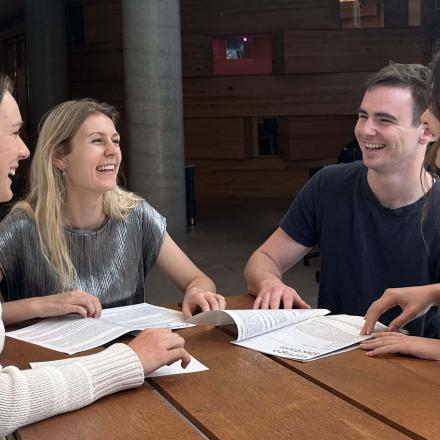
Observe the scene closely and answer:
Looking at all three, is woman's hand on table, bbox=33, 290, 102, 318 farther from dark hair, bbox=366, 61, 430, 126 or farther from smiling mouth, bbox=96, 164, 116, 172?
dark hair, bbox=366, 61, 430, 126

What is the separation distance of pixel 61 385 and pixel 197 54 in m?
11.7

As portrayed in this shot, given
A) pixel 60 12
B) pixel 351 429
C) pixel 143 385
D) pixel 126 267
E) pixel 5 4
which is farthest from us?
pixel 5 4

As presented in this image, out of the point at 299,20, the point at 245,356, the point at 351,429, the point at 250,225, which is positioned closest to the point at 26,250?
the point at 245,356

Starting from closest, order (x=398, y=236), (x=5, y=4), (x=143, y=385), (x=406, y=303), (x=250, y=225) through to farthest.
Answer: (x=143, y=385) < (x=406, y=303) < (x=398, y=236) < (x=250, y=225) < (x=5, y=4)

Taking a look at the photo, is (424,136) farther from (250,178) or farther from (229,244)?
(250,178)

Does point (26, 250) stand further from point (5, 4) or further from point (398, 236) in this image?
point (5, 4)

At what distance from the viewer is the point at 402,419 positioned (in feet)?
4.74

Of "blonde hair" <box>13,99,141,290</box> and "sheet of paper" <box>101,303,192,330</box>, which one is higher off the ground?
"blonde hair" <box>13,99,141,290</box>

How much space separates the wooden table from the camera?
1.41 meters

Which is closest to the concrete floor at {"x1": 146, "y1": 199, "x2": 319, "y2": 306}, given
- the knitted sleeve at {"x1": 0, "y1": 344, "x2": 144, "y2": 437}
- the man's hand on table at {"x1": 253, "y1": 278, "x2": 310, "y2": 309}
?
Answer: the man's hand on table at {"x1": 253, "y1": 278, "x2": 310, "y2": 309}

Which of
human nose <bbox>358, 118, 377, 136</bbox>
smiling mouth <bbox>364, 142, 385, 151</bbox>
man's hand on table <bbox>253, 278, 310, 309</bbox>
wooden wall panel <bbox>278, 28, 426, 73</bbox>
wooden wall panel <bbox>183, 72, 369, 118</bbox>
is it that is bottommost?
man's hand on table <bbox>253, 278, 310, 309</bbox>

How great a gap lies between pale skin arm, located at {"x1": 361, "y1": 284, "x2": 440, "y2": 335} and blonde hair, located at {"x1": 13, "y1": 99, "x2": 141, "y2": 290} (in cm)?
102

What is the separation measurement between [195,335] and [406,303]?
0.53 meters

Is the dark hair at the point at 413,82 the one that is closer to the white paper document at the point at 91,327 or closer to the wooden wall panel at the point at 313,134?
the white paper document at the point at 91,327
